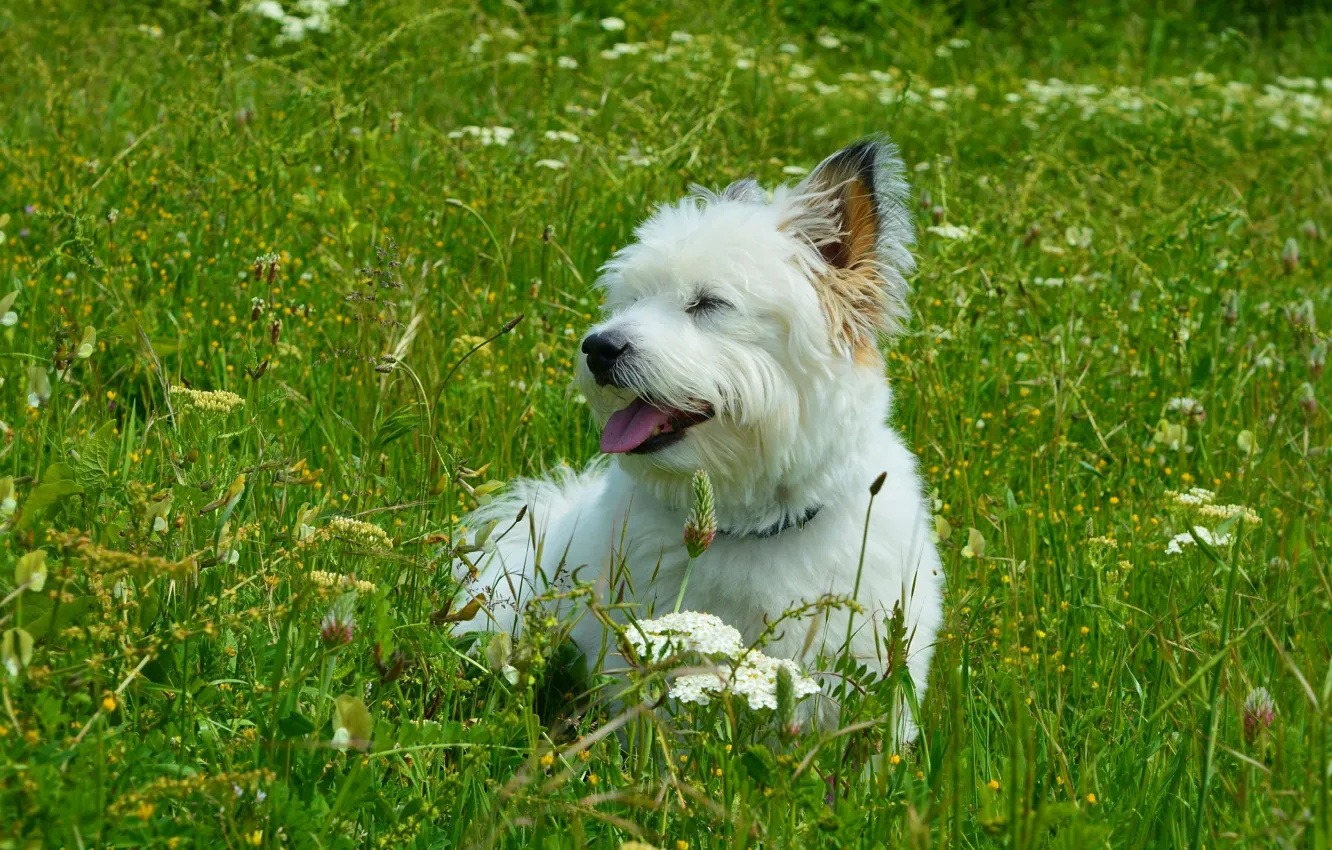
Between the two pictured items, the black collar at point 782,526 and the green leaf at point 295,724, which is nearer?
the green leaf at point 295,724

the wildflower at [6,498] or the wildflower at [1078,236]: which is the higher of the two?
the wildflower at [6,498]

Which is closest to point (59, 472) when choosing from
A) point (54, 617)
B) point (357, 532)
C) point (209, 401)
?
point (209, 401)

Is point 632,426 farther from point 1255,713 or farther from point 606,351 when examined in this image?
point 1255,713

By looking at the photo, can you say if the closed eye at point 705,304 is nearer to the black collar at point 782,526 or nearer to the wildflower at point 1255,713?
the black collar at point 782,526

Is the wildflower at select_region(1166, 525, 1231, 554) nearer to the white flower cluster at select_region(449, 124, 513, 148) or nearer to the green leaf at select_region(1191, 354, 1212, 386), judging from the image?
the green leaf at select_region(1191, 354, 1212, 386)

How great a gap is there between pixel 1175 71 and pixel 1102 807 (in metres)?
11.4

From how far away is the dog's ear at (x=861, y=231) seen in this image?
3133 mm

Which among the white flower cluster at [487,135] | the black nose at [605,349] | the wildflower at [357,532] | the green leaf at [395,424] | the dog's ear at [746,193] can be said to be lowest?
the white flower cluster at [487,135]

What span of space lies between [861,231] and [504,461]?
136 cm

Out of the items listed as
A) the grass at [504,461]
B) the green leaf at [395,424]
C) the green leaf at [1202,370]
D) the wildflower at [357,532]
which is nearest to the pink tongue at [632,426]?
the grass at [504,461]

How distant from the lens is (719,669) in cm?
187

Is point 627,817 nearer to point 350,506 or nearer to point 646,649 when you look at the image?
point 646,649

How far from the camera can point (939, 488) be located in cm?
404

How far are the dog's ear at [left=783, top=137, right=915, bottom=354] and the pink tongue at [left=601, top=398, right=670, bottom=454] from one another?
48 centimetres
